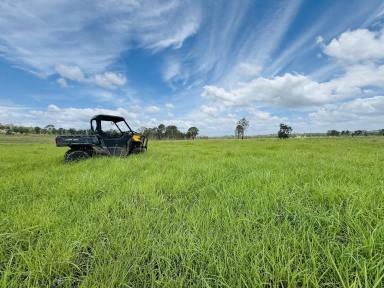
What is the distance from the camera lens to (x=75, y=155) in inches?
323

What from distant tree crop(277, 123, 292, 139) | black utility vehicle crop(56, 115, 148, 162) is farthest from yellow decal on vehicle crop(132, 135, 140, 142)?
distant tree crop(277, 123, 292, 139)

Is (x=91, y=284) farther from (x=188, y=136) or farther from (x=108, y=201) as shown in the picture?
(x=188, y=136)

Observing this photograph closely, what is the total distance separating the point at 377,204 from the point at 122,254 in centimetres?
352

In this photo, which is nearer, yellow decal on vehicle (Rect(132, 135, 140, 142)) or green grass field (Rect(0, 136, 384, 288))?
green grass field (Rect(0, 136, 384, 288))

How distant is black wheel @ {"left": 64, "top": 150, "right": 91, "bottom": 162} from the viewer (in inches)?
318

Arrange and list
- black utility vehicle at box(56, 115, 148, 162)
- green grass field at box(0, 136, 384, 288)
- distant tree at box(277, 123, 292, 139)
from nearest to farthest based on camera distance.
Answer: green grass field at box(0, 136, 384, 288) → black utility vehicle at box(56, 115, 148, 162) → distant tree at box(277, 123, 292, 139)

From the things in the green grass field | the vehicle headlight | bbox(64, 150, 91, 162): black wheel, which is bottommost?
the green grass field

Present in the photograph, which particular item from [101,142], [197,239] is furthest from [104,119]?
[197,239]

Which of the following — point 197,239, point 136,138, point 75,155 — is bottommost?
point 197,239

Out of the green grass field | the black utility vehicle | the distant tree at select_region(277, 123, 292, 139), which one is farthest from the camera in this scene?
the distant tree at select_region(277, 123, 292, 139)

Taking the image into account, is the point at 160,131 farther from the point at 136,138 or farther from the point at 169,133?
the point at 136,138

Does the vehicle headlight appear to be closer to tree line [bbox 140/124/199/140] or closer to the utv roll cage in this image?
the utv roll cage

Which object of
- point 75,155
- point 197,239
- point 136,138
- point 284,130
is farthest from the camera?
point 284,130

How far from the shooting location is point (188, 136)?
379ft
